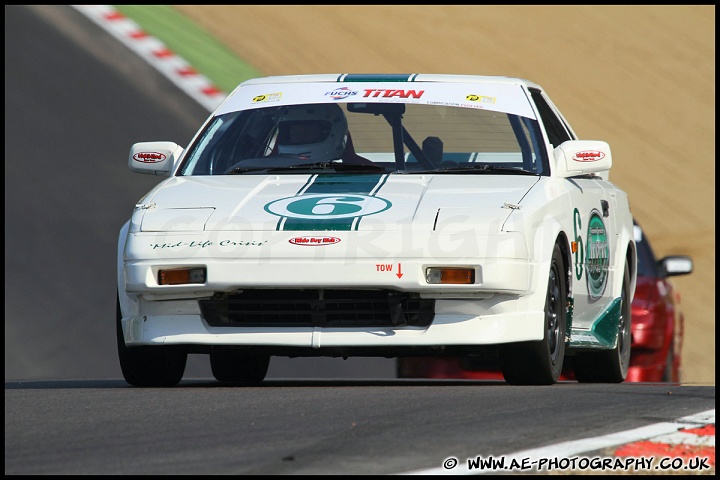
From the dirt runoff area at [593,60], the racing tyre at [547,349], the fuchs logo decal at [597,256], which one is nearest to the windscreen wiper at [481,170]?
the racing tyre at [547,349]

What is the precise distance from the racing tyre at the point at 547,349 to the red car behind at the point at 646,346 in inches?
108

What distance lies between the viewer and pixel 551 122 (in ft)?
31.6

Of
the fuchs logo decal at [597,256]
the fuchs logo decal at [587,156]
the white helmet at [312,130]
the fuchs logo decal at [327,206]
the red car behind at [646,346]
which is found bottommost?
Result: the red car behind at [646,346]

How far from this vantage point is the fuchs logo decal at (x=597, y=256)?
355 inches

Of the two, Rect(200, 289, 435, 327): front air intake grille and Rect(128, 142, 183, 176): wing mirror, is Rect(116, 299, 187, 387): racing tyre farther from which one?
Rect(128, 142, 183, 176): wing mirror

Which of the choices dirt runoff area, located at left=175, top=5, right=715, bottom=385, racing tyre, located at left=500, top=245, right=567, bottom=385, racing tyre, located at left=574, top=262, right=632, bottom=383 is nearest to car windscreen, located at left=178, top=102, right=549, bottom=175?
racing tyre, located at left=500, top=245, right=567, bottom=385

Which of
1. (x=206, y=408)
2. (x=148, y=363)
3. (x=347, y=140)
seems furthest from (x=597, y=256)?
(x=206, y=408)

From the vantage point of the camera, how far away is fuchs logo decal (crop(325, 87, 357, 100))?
9.12 m

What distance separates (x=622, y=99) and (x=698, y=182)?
3.62m

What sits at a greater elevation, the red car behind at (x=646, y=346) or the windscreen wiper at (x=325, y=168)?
the windscreen wiper at (x=325, y=168)

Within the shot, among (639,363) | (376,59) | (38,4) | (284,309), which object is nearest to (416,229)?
(284,309)

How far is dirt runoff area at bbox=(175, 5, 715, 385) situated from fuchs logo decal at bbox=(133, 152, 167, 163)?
42.7 feet

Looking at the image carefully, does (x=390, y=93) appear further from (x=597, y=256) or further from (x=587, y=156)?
(x=597, y=256)

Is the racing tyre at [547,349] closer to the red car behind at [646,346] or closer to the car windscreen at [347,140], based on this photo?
the car windscreen at [347,140]
